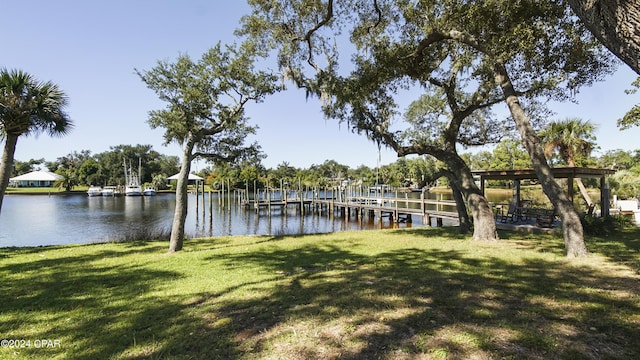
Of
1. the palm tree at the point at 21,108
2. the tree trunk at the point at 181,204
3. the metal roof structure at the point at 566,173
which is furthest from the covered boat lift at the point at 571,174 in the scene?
the palm tree at the point at 21,108

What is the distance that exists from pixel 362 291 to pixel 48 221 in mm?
32679

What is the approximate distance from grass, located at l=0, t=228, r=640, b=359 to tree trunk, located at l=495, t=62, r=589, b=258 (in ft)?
1.43

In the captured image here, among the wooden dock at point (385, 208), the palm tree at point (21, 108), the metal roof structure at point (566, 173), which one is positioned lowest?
the wooden dock at point (385, 208)

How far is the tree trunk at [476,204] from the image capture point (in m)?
9.84

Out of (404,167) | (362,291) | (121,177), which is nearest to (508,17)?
(362,291)

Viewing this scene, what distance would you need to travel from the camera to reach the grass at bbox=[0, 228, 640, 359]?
304 centimetres

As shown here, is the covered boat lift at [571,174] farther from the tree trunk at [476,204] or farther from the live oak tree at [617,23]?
the live oak tree at [617,23]

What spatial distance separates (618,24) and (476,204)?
8.71m

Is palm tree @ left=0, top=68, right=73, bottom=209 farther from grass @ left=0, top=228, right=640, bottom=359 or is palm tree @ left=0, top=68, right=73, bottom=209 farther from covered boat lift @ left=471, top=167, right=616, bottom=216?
covered boat lift @ left=471, top=167, right=616, bottom=216

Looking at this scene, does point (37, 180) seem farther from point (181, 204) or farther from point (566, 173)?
point (566, 173)

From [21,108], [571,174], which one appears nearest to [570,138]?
[571,174]

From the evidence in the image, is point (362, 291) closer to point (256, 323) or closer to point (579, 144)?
point (256, 323)

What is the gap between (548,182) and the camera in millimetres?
7840

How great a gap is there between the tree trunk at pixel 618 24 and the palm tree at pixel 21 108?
12.6m
